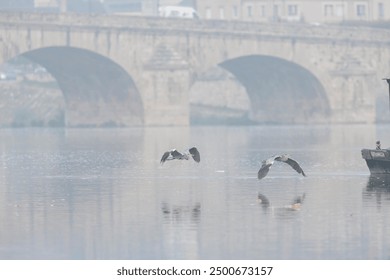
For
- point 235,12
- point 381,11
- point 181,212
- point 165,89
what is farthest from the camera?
point 235,12

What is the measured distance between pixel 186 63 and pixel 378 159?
2977 inches

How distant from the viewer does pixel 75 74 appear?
13150 cm

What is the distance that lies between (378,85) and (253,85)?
632 inches

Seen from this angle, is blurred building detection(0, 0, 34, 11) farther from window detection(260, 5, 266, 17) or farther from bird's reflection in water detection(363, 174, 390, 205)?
bird's reflection in water detection(363, 174, 390, 205)

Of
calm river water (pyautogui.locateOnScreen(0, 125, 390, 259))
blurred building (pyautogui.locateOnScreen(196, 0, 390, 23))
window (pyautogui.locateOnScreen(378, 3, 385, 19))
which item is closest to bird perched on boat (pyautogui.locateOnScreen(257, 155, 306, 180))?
calm river water (pyautogui.locateOnScreen(0, 125, 390, 259))

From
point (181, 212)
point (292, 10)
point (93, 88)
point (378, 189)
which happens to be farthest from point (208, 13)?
point (181, 212)

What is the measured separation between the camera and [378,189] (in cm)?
5391

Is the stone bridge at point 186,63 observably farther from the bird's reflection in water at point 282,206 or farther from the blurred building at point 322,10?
the bird's reflection in water at point 282,206

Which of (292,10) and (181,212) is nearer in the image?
(181,212)

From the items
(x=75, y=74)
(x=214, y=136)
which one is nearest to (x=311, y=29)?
(x=75, y=74)

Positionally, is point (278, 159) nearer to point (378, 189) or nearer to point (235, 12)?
point (378, 189)

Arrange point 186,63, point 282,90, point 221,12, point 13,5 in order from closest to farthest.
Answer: point 186,63
point 282,90
point 13,5
point 221,12

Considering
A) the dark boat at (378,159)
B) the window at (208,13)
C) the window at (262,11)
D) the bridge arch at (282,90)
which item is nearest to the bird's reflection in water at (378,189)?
the dark boat at (378,159)
